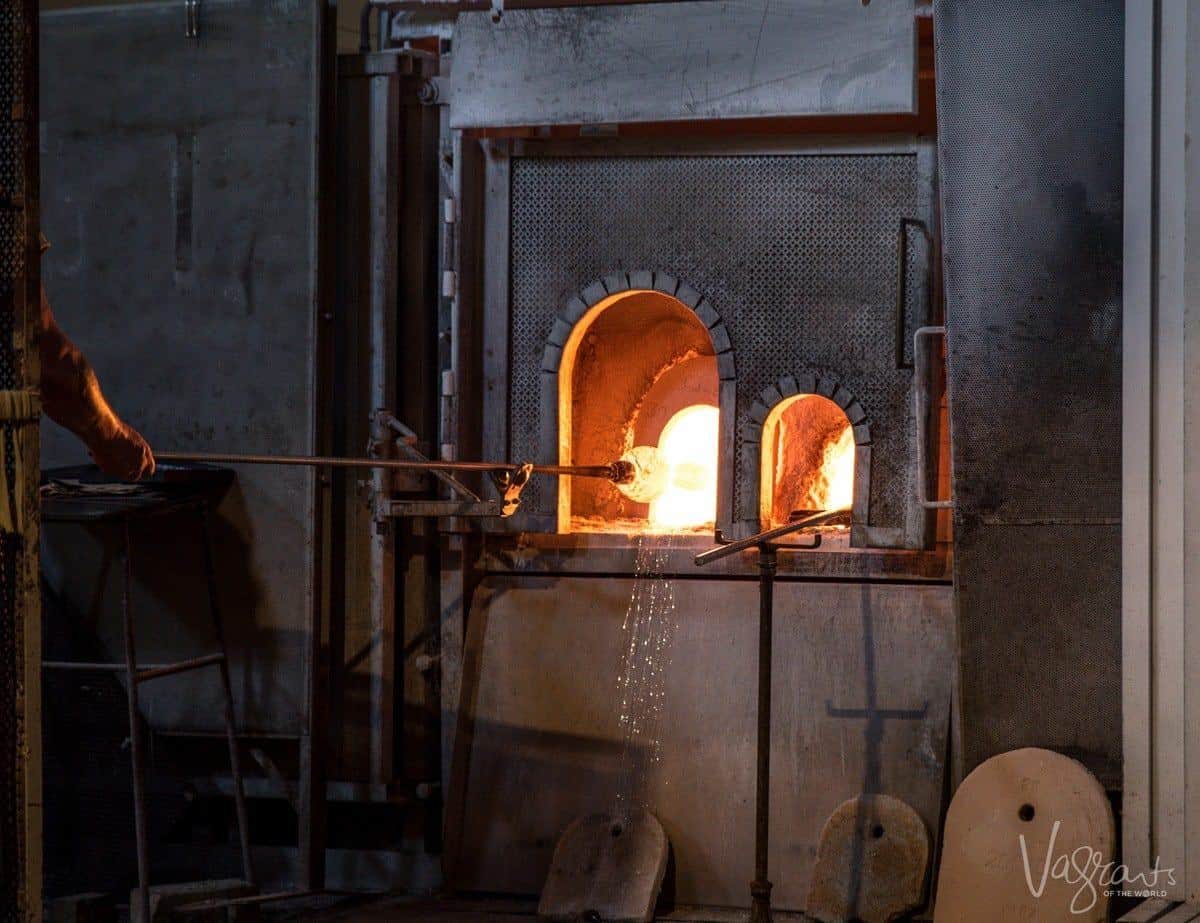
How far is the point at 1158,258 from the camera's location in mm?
4863

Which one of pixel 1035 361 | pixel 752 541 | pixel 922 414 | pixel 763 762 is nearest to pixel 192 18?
pixel 752 541

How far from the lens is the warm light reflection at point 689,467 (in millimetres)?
6938

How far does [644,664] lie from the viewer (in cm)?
597

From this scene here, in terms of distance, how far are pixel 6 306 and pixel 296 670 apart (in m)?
3.10

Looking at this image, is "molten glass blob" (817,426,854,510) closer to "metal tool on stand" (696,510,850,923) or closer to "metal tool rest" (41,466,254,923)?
"metal tool on stand" (696,510,850,923)

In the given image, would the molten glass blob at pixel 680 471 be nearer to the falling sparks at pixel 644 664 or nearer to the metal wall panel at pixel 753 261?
the falling sparks at pixel 644 664

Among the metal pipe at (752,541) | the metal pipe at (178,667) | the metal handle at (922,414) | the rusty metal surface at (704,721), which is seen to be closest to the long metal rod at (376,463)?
the rusty metal surface at (704,721)

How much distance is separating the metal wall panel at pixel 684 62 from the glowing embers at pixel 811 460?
66.2 inches

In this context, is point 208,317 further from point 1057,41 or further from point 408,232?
point 1057,41

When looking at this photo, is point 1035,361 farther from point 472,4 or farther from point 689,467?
point 472,4

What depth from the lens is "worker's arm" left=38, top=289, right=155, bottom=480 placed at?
3.77m

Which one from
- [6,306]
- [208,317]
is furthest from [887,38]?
[6,306]

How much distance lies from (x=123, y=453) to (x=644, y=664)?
2510 mm

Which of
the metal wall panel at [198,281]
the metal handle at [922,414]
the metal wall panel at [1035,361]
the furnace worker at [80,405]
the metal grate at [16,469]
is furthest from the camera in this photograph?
the metal wall panel at [198,281]
